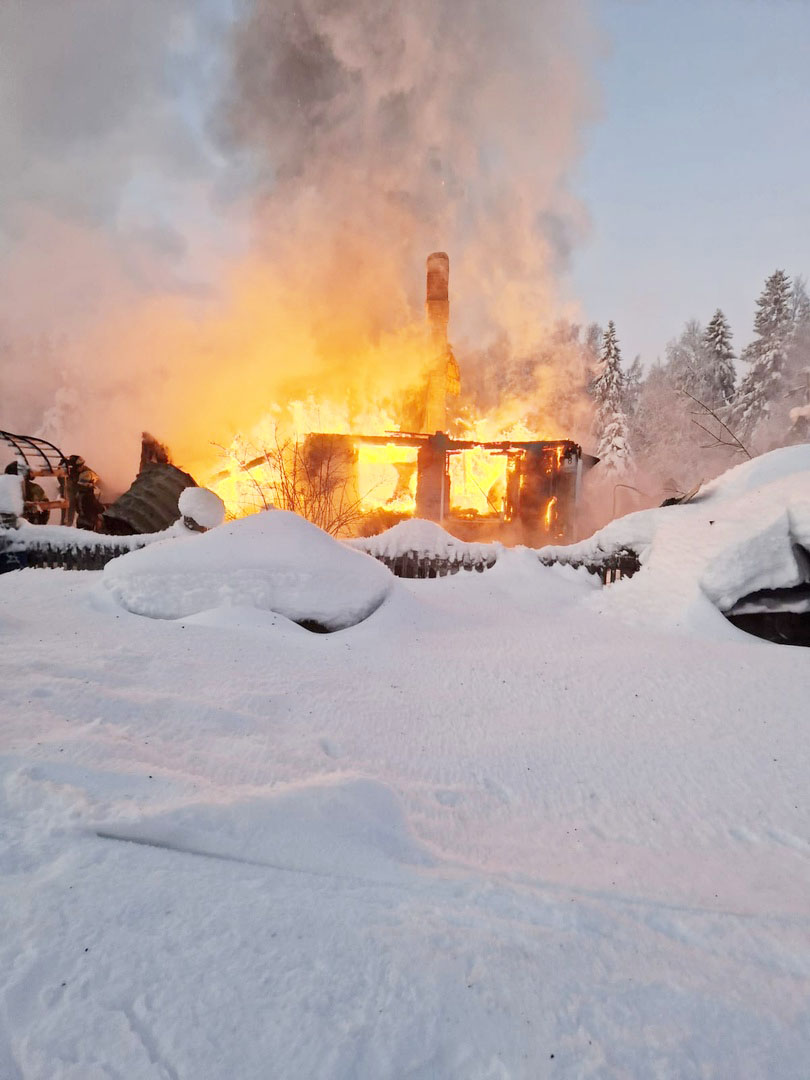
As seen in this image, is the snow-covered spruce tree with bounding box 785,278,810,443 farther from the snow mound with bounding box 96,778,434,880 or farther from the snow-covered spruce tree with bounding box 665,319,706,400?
the snow mound with bounding box 96,778,434,880

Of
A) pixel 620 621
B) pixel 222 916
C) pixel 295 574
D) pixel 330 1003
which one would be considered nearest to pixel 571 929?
pixel 330 1003

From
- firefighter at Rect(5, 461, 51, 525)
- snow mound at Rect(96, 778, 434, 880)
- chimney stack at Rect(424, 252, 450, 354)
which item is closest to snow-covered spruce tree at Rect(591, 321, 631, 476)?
chimney stack at Rect(424, 252, 450, 354)

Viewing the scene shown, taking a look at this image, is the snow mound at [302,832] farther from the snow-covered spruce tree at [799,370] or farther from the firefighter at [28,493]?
the snow-covered spruce tree at [799,370]

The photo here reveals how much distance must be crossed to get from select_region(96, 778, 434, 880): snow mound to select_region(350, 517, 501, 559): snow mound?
252 inches

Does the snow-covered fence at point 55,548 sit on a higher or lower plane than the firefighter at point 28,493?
lower

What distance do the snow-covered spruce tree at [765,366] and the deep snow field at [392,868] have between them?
28692mm

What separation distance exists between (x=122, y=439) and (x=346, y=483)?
1262 cm

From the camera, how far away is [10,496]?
979cm

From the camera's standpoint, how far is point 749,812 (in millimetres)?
2490

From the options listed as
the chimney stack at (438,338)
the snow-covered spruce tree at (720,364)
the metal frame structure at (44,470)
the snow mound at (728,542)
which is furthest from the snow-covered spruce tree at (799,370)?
the metal frame structure at (44,470)

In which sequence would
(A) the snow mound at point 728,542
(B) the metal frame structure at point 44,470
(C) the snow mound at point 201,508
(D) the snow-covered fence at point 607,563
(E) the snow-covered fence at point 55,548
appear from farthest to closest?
(B) the metal frame structure at point 44,470 < (C) the snow mound at point 201,508 < (E) the snow-covered fence at point 55,548 < (D) the snow-covered fence at point 607,563 < (A) the snow mound at point 728,542

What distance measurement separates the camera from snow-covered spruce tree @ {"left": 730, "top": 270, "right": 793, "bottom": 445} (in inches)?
1087

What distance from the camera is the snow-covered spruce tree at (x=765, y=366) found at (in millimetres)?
27609

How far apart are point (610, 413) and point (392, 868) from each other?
3695 centimetres
